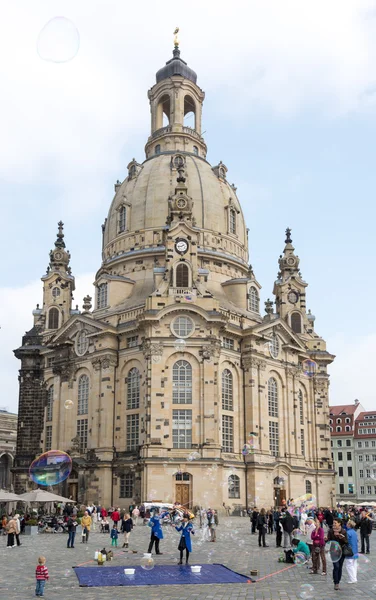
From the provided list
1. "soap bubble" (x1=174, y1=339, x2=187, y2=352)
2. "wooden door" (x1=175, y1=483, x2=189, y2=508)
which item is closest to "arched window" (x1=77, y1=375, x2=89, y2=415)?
"soap bubble" (x1=174, y1=339, x2=187, y2=352)

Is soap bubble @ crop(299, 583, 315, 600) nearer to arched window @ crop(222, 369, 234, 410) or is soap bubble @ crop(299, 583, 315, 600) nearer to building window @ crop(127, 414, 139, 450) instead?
building window @ crop(127, 414, 139, 450)

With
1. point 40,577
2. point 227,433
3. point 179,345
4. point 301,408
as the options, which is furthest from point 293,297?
point 40,577

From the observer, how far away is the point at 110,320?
2662 inches

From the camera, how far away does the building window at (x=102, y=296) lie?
7256 cm

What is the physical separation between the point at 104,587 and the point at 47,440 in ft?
179

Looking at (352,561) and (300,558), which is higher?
(352,561)

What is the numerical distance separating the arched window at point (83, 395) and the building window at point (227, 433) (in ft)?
46.3

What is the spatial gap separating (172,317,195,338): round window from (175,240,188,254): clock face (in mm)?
7178

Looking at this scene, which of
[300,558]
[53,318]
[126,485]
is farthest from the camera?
[53,318]

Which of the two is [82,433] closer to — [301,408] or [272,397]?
[272,397]

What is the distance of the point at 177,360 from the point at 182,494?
11678 millimetres

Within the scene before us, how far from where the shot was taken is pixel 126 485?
61.1 m

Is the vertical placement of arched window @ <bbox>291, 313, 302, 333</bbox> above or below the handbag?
above

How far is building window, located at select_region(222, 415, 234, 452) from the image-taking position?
62375mm
